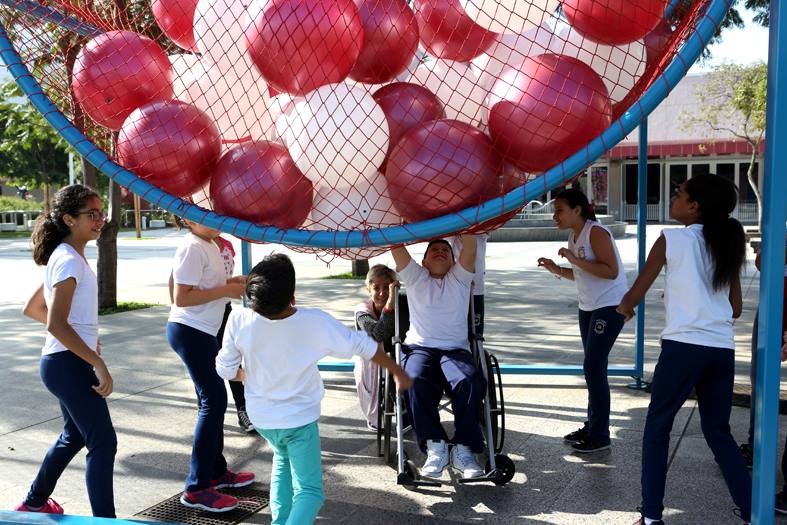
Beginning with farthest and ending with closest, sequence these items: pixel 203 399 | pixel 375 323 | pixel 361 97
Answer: pixel 375 323
pixel 203 399
pixel 361 97

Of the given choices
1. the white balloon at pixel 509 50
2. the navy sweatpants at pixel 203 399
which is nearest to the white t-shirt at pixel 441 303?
the navy sweatpants at pixel 203 399

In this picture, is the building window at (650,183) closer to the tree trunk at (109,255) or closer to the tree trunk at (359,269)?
the tree trunk at (359,269)

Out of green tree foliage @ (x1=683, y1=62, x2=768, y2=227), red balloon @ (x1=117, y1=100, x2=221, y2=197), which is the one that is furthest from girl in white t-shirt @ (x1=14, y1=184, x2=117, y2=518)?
green tree foliage @ (x1=683, y1=62, x2=768, y2=227)

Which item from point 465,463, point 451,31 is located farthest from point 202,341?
point 451,31

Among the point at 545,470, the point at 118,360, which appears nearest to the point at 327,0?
the point at 545,470

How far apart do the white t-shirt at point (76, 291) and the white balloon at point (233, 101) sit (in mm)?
825

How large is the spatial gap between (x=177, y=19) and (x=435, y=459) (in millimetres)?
2464

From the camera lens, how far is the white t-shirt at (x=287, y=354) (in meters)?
2.99

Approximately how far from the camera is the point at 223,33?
10.1 ft

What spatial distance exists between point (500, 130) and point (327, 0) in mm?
813

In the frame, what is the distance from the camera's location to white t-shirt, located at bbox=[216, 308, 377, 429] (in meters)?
2.99

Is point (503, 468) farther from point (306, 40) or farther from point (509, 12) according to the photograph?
point (306, 40)

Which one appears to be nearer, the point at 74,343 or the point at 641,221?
the point at 74,343

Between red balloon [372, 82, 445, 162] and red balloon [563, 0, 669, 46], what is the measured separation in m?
0.64
